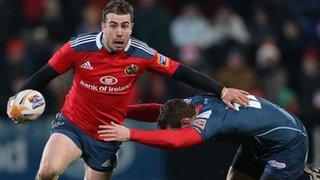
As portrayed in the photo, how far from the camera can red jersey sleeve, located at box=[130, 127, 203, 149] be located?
7.76 m

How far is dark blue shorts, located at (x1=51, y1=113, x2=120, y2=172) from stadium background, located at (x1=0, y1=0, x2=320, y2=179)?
2714mm

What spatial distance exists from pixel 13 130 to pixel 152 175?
1828mm


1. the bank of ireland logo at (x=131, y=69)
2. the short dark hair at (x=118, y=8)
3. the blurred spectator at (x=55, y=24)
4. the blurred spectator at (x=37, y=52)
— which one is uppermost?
the short dark hair at (x=118, y=8)

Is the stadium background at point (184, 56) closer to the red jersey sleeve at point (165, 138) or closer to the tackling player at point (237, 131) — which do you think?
the tackling player at point (237, 131)

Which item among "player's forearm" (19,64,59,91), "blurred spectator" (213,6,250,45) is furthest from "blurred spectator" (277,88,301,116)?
"player's forearm" (19,64,59,91)

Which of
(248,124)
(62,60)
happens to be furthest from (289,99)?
(62,60)

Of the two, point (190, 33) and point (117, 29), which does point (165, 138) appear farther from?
point (190, 33)

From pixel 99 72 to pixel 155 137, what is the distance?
3.49 ft

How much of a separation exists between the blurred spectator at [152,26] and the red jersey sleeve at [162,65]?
16.3 ft

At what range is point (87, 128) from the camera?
8.68m

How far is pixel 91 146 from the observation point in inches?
343

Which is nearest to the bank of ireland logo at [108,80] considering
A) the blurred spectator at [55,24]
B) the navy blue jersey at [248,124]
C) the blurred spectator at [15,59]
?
the navy blue jersey at [248,124]

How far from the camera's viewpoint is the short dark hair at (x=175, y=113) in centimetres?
805

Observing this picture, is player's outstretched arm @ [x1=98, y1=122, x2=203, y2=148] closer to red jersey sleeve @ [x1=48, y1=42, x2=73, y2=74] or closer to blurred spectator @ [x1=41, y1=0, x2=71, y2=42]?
red jersey sleeve @ [x1=48, y1=42, x2=73, y2=74]
